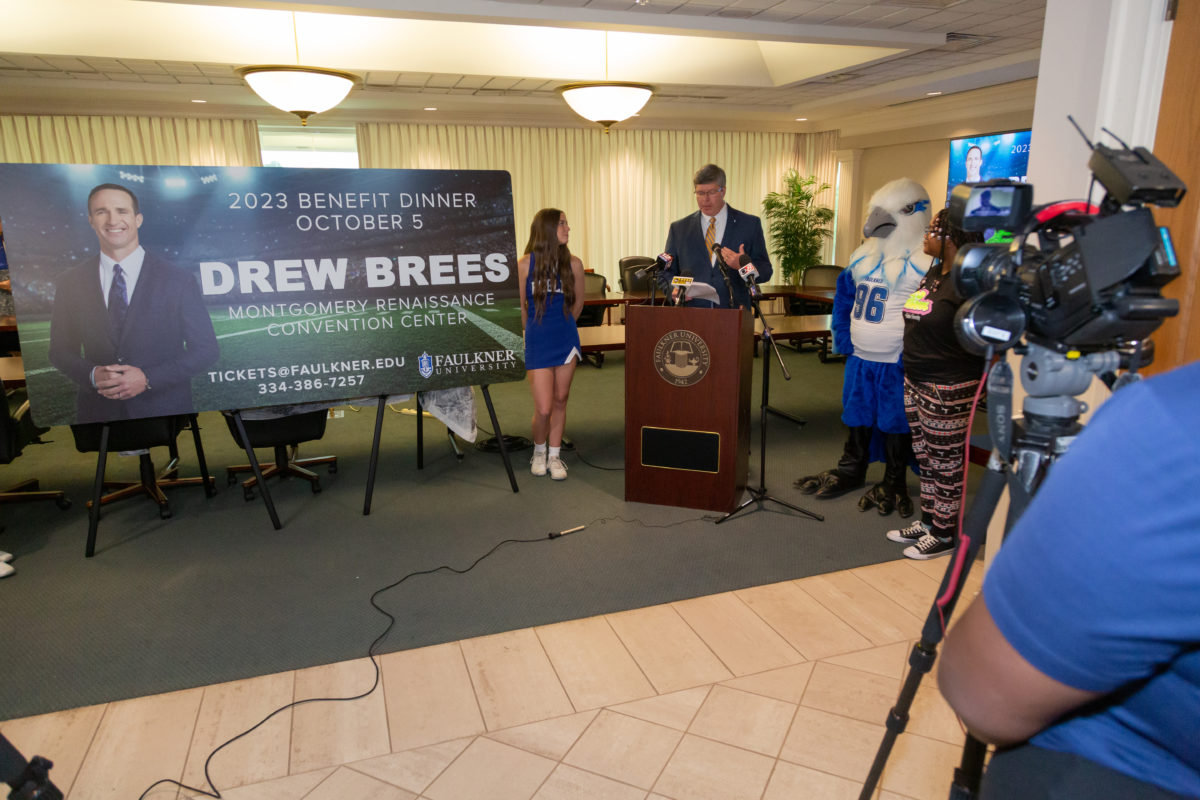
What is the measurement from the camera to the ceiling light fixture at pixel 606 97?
4.94 metres

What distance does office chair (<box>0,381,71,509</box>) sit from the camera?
127 inches

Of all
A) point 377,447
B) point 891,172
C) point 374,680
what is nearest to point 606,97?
point 377,447

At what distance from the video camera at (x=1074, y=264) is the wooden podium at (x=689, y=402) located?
2.05 m

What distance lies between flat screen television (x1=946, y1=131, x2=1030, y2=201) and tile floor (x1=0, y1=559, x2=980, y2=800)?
247 inches

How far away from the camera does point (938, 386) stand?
284 cm

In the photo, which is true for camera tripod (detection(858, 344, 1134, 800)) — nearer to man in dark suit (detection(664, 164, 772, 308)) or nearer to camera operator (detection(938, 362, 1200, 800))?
camera operator (detection(938, 362, 1200, 800))

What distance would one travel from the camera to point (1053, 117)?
7.02ft

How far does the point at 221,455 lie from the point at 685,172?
7.04 metres

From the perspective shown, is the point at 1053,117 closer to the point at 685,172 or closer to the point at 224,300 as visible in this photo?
the point at 224,300

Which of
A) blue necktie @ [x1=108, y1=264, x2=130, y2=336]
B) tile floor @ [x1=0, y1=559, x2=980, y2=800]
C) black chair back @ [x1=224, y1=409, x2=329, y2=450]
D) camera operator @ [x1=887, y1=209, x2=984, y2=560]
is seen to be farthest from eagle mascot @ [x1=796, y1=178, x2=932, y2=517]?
blue necktie @ [x1=108, y1=264, x2=130, y2=336]

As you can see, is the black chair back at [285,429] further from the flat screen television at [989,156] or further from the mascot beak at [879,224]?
the flat screen television at [989,156]

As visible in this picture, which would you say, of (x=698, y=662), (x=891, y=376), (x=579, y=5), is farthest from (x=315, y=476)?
(x=579, y=5)

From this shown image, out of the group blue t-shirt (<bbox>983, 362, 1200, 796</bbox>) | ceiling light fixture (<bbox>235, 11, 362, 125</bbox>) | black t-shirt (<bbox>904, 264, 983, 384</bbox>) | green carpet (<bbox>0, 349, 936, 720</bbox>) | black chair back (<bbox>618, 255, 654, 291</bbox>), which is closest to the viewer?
blue t-shirt (<bbox>983, 362, 1200, 796</bbox>)

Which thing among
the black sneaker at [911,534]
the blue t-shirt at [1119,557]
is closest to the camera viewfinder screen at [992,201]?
the blue t-shirt at [1119,557]
